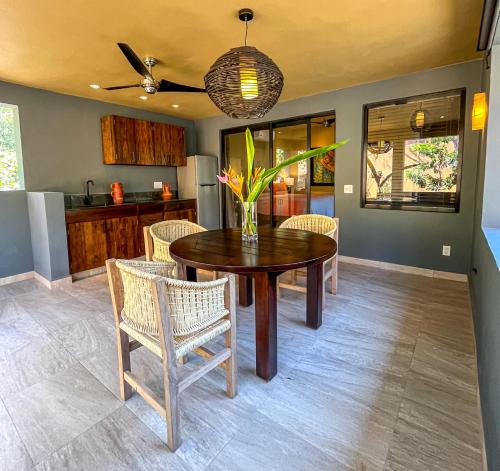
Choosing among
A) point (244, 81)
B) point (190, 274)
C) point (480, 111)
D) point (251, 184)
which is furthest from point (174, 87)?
point (480, 111)

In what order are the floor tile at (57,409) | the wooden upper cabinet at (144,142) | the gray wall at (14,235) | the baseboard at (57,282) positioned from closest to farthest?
the floor tile at (57,409)
the baseboard at (57,282)
the gray wall at (14,235)
the wooden upper cabinet at (144,142)

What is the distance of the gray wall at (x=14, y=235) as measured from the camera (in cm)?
380

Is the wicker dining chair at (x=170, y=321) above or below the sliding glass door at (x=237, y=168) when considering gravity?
below

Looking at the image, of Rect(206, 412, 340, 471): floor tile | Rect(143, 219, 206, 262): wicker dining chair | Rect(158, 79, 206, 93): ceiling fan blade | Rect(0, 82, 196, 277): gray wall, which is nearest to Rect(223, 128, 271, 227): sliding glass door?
Rect(0, 82, 196, 277): gray wall

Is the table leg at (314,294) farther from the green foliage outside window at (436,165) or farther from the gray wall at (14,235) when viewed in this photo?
the gray wall at (14,235)

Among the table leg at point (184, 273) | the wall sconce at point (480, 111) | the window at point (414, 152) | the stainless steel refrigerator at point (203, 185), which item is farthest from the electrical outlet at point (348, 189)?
the table leg at point (184, 273)

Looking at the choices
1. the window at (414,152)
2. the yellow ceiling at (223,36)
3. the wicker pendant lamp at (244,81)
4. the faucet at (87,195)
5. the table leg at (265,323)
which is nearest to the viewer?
the table leg at (265,323)

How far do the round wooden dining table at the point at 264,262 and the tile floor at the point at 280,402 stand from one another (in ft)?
0.77

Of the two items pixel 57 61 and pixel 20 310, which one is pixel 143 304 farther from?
pixel 57 61

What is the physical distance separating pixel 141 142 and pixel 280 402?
14.9 ft

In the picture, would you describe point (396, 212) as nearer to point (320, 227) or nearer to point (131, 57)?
point (320, 227)

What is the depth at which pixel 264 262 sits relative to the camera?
5.68 feet

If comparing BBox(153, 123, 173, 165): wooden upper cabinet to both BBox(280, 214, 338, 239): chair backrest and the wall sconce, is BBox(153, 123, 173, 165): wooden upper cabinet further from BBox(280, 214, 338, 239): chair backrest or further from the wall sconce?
the wall sconce

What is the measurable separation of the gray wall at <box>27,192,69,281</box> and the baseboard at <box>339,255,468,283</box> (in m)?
3.73
